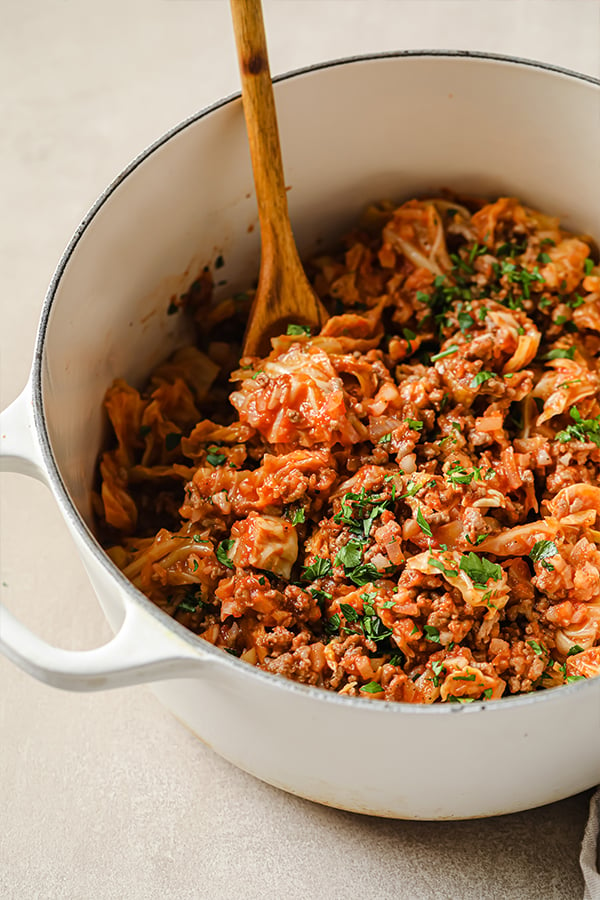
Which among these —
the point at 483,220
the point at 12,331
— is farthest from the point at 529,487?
the point at 12,331

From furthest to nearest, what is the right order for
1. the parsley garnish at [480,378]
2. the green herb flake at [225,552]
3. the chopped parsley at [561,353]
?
the chopped parsley at [561,353]
the parsley garnish at [480,378]
the green herb flake at [225,552]

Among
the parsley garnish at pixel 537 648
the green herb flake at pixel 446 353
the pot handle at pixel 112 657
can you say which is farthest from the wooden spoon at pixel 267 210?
the pot handle at pixel 112 657

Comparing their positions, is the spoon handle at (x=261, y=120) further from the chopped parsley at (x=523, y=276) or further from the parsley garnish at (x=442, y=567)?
the parsley garnish at (x=442, y=567)

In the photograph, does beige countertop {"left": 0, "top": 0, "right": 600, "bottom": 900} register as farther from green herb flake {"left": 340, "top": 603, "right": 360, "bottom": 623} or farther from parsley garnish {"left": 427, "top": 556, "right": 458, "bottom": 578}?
parsley garnish {"left": 427, "top": 556, "right": 458, "bottom": 578}

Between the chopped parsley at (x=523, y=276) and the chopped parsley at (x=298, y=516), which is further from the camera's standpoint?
the chopped parsley at (x=523, y=276)

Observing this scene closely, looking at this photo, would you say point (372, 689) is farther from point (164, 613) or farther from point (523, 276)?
point (523, 276)

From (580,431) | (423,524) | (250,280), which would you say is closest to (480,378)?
(580,431)
